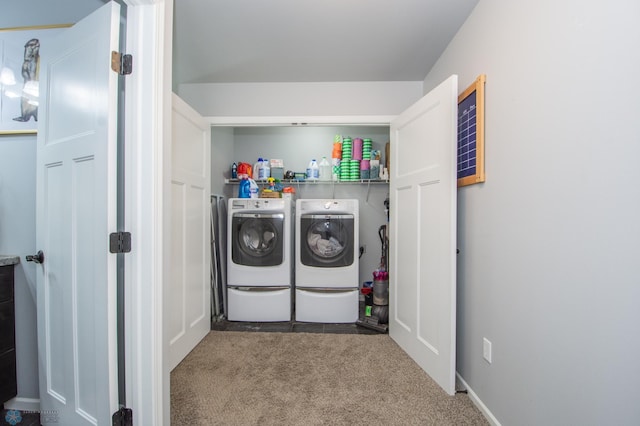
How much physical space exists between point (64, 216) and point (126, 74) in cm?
70

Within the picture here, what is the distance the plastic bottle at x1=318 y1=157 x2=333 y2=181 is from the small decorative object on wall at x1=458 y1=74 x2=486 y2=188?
5.74 ft

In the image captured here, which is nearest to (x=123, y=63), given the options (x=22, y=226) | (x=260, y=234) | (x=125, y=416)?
(x=22, y=226)

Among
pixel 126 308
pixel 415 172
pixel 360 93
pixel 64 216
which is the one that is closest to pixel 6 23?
pixel 64 216

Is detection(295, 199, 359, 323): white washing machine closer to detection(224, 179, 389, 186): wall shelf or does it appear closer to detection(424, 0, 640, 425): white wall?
detection(224, 179, 389, 186): wall shelf

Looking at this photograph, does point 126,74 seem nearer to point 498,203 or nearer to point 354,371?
point 498,203

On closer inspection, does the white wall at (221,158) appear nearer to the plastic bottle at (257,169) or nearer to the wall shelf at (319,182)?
the wall shelf at (319,182)

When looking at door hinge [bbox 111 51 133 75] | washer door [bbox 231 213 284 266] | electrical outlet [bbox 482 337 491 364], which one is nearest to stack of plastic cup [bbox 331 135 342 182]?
washer door [bbox 231 213 284 266]

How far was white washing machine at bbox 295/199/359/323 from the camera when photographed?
2566 mm

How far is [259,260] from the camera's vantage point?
101 inches

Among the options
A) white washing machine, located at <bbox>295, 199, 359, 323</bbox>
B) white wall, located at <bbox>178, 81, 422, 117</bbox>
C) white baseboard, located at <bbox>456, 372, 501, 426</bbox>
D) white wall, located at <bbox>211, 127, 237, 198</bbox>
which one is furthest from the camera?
white wall, located at <bbox>211, 127, 237, 198</bbox>

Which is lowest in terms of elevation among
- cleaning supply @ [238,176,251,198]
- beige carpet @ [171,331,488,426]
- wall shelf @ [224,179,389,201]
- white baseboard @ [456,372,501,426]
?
beige carpet @ [171,331,488,426]

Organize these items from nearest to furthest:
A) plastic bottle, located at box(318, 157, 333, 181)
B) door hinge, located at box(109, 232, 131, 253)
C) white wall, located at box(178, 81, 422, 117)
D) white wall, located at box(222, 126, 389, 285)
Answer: door hinge, located at box(109, 232, 131, 253)
white wall, located at box(178, 81, 422, 117)
plastic bottle, located at box(318, 157, 333, 181)
white wall, located at box(222, 126, 389, 285)

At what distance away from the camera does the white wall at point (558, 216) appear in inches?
30.3

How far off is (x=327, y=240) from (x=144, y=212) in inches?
70.4
